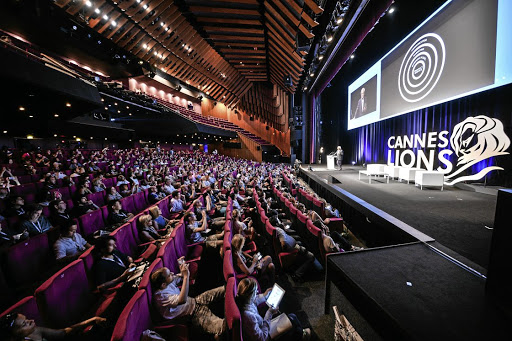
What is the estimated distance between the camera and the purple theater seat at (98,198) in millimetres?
3973

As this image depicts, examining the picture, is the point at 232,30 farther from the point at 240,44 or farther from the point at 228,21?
the point at 240,44

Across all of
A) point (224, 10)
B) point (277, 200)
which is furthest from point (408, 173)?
point (224, 10)

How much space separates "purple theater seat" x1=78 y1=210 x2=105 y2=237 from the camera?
2.83 meters

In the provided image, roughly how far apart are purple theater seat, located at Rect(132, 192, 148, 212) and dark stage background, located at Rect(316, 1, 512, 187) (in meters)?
7.40

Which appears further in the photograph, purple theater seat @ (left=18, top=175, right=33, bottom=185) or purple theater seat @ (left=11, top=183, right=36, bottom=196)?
purple theater seat @ (left=18, top=175, right=33, bottom=185)

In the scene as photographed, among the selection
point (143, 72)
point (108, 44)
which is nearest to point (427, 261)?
point (108, 44)

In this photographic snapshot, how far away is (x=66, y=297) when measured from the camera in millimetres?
1564

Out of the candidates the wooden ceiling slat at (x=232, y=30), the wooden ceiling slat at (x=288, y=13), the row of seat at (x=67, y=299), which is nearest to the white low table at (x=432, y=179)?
the wooden ceiling slat at (x=288, y=13)

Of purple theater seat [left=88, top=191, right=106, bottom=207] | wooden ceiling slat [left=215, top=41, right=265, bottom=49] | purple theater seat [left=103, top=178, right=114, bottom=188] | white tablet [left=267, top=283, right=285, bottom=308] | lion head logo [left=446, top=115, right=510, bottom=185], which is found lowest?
white tablet [left=267, top=283, right=285, bottom=308]

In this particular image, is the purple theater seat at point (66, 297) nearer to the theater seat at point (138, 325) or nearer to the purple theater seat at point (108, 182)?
the theater seat at point (138, 325)

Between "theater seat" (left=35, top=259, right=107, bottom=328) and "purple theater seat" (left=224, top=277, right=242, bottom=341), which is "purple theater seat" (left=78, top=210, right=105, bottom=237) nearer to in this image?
"theater seat" (left=35, top=259, right=107, bottom=328)

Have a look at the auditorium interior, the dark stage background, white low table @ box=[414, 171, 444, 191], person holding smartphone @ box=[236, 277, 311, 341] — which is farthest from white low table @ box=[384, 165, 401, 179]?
person holding smartphone @ box=[236, 277, 311, 341]

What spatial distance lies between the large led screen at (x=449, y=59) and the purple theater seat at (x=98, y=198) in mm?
7757

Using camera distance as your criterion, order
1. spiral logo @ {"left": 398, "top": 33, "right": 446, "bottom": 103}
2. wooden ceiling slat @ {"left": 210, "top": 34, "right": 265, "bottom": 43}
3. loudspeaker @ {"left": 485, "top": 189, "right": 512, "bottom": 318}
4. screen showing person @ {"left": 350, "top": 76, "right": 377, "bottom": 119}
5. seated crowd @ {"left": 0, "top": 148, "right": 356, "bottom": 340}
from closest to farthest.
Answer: loudspeaker @ {"left": 485, "top": 189, "right": 512, "bottom": 318}, seated crowd @ {"left": 0, "top": 148, "right": 356, "bottom": 340}, spiral logo @ {"left": 398, "top": 33, "right": 446, "bottom": 103}, screen showing person @ {"left": 350, "top": 76, "right": 377, "bottom": 119}, wooden ceiling slat @ {"left": 210, "top": 34, "right": 265, "bottom": 43}
